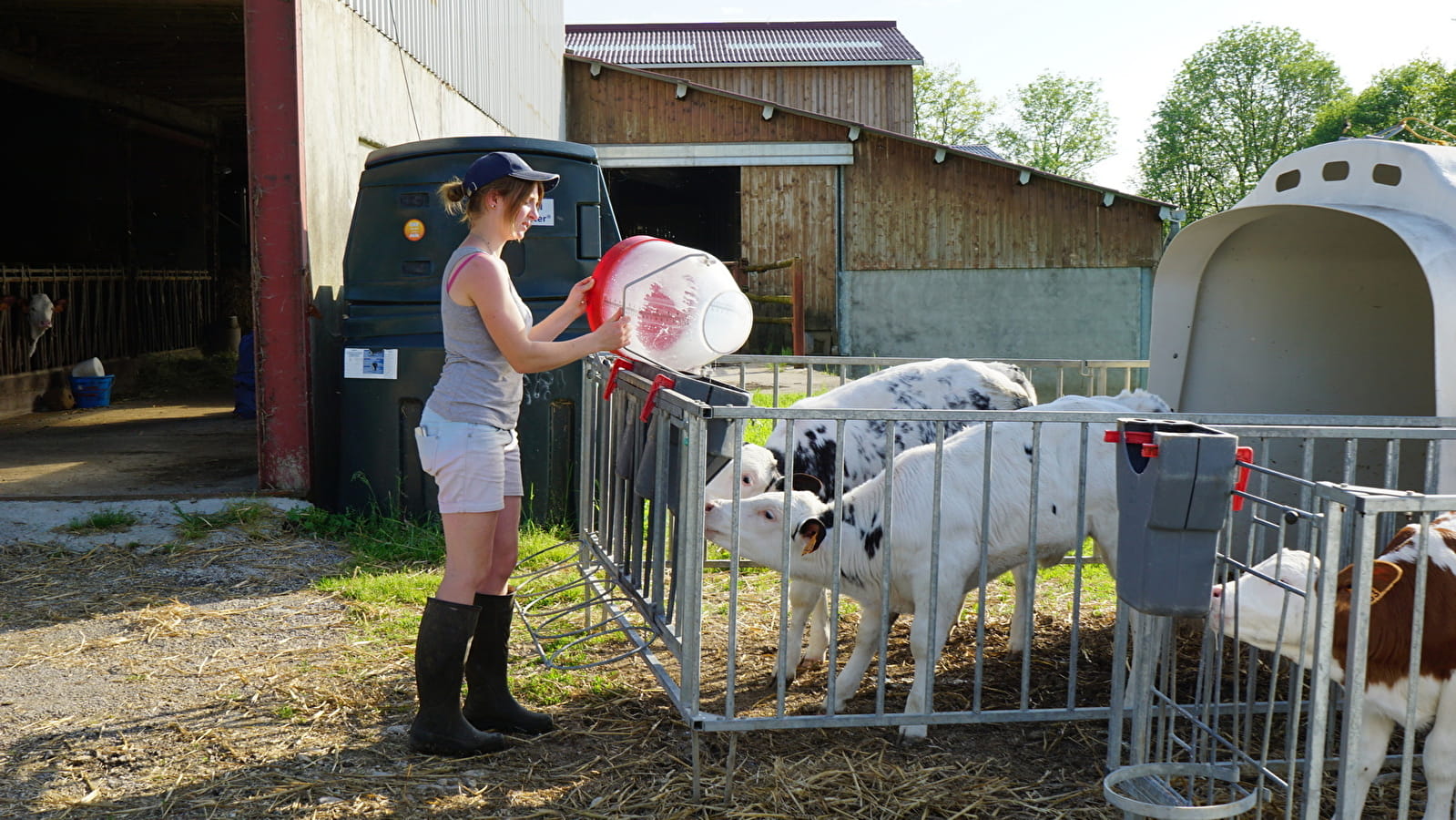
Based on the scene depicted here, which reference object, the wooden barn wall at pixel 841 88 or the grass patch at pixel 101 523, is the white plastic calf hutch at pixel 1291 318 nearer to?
the grass patch at pixel 101 523

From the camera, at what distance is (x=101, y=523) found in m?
7.00

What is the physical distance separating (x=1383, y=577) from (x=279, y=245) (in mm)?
6128

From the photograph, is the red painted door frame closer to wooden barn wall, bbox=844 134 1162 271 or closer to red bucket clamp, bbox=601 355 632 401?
red bucket clamp, bbox=601 355 632 401

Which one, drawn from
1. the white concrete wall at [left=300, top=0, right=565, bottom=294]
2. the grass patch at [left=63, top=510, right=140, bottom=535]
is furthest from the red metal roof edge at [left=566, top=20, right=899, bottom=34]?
the grass patch at [left=63, top=510, right=140, bottom=535]

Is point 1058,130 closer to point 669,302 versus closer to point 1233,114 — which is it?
point 1233,114

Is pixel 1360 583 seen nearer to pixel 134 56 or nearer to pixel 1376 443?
pixel 1376 443

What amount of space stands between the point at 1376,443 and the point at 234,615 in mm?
5651

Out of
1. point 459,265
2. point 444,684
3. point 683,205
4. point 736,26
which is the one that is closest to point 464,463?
point 459,265

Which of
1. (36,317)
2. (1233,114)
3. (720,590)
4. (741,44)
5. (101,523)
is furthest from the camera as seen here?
(1233,114)

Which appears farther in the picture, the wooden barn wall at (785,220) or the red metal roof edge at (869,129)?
the wooden barn wall at (785,220)

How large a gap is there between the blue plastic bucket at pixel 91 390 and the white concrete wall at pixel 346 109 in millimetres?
4654

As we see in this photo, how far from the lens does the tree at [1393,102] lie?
53406mm

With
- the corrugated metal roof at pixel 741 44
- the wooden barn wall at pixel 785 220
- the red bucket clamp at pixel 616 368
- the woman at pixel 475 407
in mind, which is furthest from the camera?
the corrugated metal roof at pixel 741 44

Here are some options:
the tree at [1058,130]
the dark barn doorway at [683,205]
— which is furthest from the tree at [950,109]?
the dark barn doorway at [683,205]
